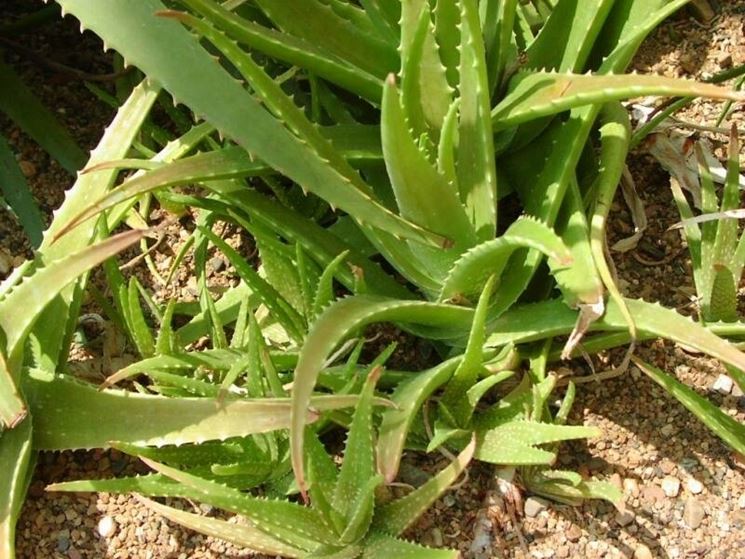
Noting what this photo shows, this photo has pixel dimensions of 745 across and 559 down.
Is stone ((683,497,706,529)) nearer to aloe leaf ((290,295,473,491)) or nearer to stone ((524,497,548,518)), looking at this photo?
stone ((524,497,548,518))

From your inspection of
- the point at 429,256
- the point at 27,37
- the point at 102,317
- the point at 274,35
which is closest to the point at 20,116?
the point at 27,37

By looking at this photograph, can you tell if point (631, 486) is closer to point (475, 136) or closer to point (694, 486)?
point (694, 486)

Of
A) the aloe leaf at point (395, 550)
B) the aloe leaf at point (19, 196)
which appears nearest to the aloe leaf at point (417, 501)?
Answer: the aloe leaf at point (395, 550)

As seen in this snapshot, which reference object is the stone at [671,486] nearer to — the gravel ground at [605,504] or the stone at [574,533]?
the gravel ground at [605,504]

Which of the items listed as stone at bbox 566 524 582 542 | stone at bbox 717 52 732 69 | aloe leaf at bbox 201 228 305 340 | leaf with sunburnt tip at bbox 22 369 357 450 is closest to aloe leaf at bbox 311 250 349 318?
aloe leaf at bbox 201 228 305 340

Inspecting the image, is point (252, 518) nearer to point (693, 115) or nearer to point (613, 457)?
point (613, 457)

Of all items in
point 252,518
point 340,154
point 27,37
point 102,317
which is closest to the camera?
point 252,518
